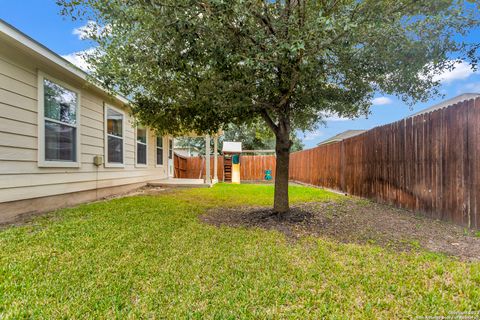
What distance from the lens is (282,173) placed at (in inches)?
169

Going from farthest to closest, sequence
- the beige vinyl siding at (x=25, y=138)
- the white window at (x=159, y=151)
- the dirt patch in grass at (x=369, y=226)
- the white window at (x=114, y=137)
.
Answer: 1. the white window at (x=159, y=151)
2. the white window at (x=114, y=137)
3. the beige vinyl siding at (x=25, y=138)
4. the dirt patch in grass at (x=369, y=226)

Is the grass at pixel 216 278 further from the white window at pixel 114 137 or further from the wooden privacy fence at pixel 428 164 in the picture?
the white window at pixel 114 137

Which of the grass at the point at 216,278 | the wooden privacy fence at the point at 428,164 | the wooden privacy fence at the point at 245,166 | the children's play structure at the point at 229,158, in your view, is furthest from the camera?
the wooden privacy fence at the point at 245,166

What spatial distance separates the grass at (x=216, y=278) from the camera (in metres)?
1.73

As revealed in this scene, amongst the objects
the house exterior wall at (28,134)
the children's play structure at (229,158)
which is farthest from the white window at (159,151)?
the house exterior wall at (28,134)

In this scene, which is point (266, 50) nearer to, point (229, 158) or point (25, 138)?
point (25, 138)

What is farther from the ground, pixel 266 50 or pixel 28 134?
pixel 266 50

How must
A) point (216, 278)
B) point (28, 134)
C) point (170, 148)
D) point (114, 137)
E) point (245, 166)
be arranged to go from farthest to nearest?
point (245, 166), point (170, 148), point (114, 137), point (28, 134), point (216, 278)

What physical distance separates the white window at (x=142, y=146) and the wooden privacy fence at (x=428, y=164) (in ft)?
22.8

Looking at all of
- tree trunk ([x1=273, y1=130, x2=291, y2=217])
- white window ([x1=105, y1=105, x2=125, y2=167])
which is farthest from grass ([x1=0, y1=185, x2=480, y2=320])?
white window ([x1=105, y1=105, x2=125, y2=167])

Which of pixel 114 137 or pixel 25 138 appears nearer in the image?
pixel 25 138

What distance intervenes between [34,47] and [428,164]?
6.78 meters

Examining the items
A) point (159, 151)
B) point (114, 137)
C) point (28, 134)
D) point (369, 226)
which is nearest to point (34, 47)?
point (28, 134)

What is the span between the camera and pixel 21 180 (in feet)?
13.5
